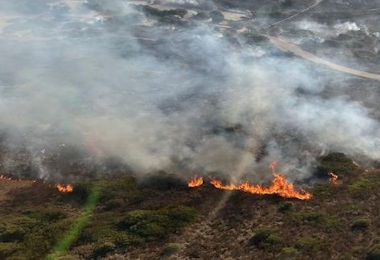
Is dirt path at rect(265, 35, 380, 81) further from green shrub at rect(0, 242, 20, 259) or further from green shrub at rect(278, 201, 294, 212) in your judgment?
green shrub at rect(0, 242, 20, 259)

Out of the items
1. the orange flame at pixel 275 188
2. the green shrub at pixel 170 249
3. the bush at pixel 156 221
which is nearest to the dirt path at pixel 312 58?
the orange flame at pixel 275 188

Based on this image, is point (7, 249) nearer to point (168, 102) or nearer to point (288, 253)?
point (288, 253)

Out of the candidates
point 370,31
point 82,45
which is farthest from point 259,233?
point 370,31

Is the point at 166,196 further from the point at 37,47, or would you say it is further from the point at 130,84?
the point at 37,47

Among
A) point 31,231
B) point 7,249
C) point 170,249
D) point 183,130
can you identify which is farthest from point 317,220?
point 7,249

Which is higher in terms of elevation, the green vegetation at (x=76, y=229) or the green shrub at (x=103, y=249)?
the green shrub at (x=103, y=249)

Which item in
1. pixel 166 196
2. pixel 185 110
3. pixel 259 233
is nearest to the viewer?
pixel 259 233

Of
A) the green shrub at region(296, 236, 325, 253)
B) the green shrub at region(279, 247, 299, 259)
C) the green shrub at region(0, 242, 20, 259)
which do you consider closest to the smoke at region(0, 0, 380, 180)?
the green shrub at region(296, 236, 325, 253)

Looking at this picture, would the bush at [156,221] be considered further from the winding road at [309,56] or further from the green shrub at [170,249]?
the winding road at [309,56]
